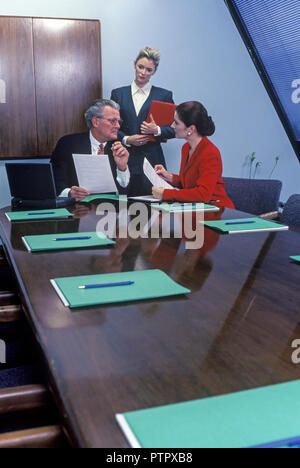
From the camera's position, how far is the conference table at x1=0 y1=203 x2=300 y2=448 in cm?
72

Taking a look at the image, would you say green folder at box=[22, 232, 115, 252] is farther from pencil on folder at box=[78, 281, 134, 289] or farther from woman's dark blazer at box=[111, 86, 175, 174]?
woman's dark blazer at box=[111, 86, 175, 174]

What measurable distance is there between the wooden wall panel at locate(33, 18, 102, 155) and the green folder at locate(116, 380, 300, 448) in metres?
3.99

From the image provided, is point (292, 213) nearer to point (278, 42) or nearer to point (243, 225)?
point (243, 225)

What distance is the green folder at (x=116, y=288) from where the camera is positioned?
3.60ft

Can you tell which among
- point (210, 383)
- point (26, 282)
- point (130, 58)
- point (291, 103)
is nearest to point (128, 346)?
point (210, 383)

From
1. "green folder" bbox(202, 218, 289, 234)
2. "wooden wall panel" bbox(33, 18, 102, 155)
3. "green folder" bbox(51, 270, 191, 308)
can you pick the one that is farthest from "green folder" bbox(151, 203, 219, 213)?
"wooden wall panel" bbox(33, 18, 102, 155)

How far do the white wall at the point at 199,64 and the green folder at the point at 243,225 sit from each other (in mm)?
2967

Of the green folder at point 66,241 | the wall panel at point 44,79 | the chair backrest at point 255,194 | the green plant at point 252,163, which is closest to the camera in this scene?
the green folder at point 66,241

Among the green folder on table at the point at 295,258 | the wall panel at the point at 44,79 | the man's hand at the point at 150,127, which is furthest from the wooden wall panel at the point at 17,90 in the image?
the green folder on table at the point at 295,258

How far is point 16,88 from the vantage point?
424cm

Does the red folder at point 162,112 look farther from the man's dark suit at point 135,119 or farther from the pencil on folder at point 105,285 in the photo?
the pencil on folder at point 105,285

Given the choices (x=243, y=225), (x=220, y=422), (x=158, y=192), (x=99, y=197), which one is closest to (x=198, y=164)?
(x=158, y=192)

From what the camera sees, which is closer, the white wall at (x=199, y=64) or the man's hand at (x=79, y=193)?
the man's hand at (x=79, y=193)

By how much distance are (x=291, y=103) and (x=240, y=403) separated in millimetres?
5029
